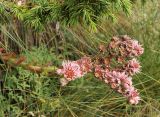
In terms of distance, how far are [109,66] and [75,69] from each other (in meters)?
0.18

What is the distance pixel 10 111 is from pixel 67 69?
1003 mm

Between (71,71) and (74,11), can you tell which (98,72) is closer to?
(71,71)

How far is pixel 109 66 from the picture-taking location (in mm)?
1732

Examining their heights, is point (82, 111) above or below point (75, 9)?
below

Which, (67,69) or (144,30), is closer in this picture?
(67,69)

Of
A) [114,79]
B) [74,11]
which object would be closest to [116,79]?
[114,79]

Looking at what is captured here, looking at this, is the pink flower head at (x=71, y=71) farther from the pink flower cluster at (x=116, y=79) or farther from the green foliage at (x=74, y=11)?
the green foliage at (x=74, y=11)

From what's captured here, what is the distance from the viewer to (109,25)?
11.1 ft

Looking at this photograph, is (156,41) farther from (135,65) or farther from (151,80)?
(135,65)

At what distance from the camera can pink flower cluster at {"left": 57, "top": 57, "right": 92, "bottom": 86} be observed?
1633 millimetres

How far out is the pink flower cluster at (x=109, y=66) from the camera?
166 cm

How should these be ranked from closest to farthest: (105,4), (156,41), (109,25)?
1. (105,4)
2. (156,41)
3. (109,25)

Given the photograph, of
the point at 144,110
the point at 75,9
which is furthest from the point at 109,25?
the point at 75,9

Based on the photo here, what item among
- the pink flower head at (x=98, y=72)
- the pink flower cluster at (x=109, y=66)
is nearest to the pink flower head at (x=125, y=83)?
the pink flower cluster at (x=109, y=66)
